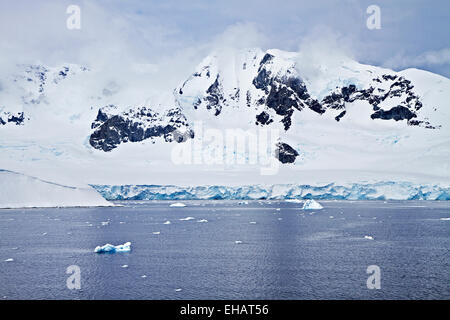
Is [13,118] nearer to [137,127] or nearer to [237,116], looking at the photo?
[137,127]

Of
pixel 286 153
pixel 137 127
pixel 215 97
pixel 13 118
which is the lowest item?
pixel 286 153

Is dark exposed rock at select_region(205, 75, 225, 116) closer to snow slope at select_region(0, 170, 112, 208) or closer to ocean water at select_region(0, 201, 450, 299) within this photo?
snow slope at select_region(0, 170, 112, 208)

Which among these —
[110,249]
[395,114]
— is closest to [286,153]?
[395,114]

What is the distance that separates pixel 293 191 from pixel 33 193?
4821 centimetres

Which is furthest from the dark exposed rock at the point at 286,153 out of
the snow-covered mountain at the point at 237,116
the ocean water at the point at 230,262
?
the ocean water at the point at 230,262

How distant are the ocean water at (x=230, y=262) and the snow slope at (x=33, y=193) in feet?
75.7

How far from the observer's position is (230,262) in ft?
89.0

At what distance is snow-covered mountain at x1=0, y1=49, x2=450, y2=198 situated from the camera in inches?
4875

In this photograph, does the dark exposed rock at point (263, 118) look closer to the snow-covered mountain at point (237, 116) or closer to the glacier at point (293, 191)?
the snow-covered mountain at point (237, 116)

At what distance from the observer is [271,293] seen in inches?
808

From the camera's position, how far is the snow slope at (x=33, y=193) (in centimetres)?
6500

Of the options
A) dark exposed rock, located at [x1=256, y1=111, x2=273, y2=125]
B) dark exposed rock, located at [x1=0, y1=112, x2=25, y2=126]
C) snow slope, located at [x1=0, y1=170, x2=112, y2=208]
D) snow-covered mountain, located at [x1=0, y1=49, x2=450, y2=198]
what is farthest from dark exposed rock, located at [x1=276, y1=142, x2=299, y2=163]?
dark exposed rock, located at [x1=0, y1=112, x2=25, y2=126]
